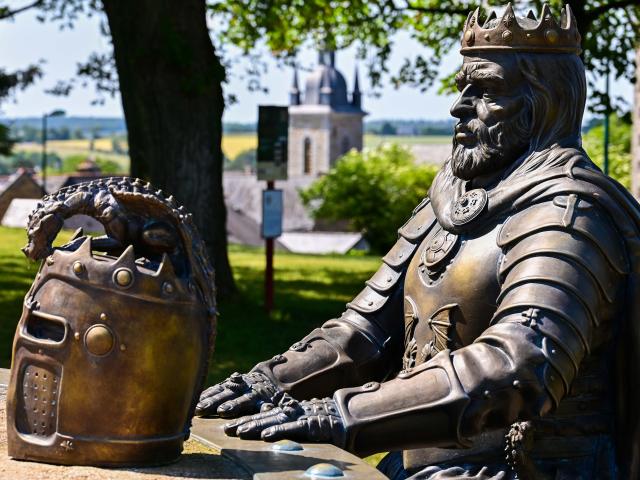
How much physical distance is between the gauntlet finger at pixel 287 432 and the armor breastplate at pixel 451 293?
64 cm

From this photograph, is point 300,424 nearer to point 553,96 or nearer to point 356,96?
point 553,96

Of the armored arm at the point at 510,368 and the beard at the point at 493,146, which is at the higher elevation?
the beard at the point at 493,146

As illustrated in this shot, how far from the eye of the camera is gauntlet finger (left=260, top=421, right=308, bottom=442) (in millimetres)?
3613

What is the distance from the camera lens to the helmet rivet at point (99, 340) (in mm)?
A: 3537

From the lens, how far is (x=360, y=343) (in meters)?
4.42

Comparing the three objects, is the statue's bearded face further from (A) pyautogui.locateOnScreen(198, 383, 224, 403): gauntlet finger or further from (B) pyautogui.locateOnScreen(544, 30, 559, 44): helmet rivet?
(A) pyautogui.locateOnScreen(198, 383, 224, 403): gauntlet finger

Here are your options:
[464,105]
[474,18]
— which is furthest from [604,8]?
[464,105]

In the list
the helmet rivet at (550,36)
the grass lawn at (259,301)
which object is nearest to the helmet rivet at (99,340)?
the helmet rivet at (550,36)

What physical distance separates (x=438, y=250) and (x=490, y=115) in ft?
1.39

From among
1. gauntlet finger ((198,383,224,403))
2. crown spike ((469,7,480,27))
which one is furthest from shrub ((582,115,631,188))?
gauntlet finger ((198,383,224,403))

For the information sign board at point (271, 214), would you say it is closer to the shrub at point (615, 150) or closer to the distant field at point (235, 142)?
the shrub at point (615, 150)

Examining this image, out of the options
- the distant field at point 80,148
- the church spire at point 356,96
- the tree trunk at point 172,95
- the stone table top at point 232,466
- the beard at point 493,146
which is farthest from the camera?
the church spire at point 356,96

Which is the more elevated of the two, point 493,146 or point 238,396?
point 493,146

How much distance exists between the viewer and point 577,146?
4145 mm
